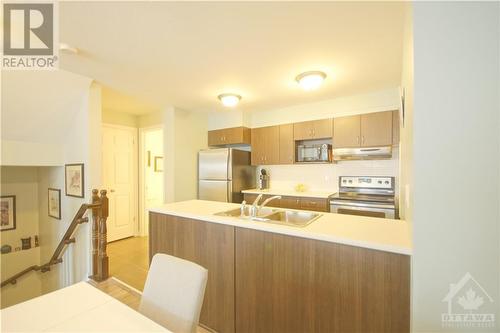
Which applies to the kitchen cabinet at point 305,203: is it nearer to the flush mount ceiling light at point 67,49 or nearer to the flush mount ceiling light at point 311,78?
Result: the flush mount ceiling light at point 311,78

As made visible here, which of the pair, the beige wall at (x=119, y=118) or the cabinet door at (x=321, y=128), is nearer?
the cabinet door at (x=321, y=128)

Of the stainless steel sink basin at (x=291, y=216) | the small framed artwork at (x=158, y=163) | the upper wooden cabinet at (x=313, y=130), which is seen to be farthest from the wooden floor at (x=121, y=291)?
the upper wooden cabinet at (x=313, y=130)

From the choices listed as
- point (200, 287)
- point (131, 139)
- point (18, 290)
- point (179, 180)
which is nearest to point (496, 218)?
point (200, 287)

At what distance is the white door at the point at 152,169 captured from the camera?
4.45m

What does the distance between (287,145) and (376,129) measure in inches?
52.7

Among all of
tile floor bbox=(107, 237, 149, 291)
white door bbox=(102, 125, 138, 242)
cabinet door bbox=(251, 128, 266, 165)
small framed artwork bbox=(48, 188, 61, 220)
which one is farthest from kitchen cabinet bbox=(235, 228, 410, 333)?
white door bbox=(102, 125, 138, 242)

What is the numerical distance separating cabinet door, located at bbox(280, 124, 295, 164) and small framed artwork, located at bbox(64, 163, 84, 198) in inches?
115

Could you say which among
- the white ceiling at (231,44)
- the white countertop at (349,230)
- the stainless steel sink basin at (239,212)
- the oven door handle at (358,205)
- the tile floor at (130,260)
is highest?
the white ceiling at (231,44)

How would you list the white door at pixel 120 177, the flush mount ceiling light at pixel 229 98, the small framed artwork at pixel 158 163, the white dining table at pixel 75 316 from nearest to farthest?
the white dining table at pixel 75 316
the flush mount ceiling light at pixel 229 98
the white door at pixel 120 177
the small framed artwork at pixel 158 163

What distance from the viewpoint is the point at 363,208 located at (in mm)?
2807

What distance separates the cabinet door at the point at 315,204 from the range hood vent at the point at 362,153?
72 cm

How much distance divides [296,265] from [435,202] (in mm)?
826

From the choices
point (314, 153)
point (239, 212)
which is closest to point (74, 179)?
point (239, 212)

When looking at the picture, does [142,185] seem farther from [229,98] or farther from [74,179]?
[229,98]
